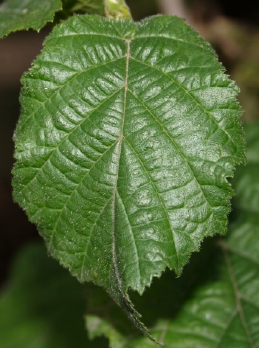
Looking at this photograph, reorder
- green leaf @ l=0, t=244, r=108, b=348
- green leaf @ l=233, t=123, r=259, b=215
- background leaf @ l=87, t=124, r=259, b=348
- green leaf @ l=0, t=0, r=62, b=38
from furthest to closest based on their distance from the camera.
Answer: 1. green leaf @ l=0, t=244, r=108, b=348
2. green leaf @ l=233, t=123, r=259, b=215
3. background leaf @ l=87, t=124, r=259, b=348
4. green leaf @ l=0, t=0, r=62, b=38

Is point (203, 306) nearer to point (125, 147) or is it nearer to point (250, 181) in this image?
point (250, 181)

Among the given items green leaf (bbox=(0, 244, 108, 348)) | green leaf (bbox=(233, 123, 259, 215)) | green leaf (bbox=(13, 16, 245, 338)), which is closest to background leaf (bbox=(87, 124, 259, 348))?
green leaf (bbox=(233, 123, 259, 215))

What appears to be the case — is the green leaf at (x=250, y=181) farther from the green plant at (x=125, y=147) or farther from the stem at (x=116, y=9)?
the stem at (x=116, y=9)

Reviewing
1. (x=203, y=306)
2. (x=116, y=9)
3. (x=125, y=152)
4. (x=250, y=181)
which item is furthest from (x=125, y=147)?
(x=250, y=181)

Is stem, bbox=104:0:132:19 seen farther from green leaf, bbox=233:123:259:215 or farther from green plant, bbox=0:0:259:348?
green leaf, bbox=233:123:259:215

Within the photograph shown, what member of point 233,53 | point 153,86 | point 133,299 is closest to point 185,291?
point 133,299

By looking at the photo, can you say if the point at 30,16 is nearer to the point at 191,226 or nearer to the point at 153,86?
the point at 153,86
